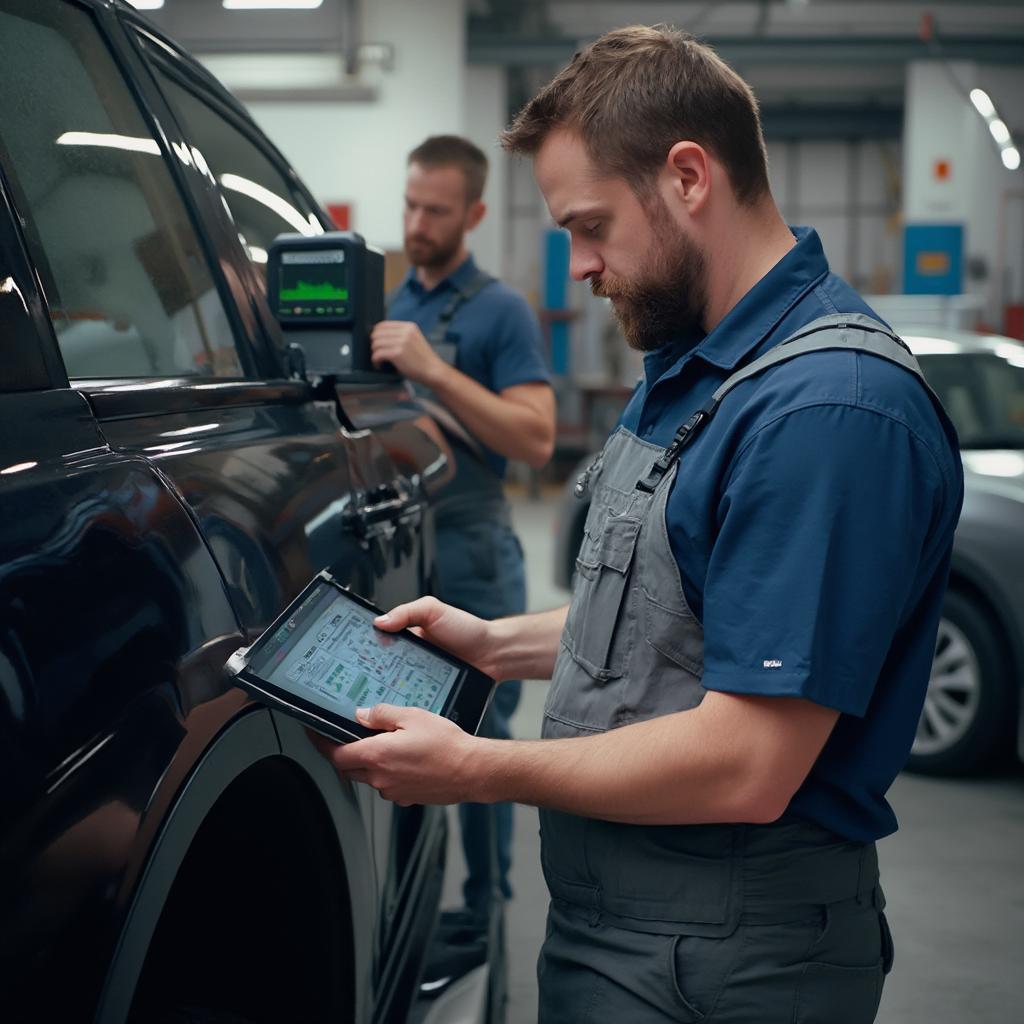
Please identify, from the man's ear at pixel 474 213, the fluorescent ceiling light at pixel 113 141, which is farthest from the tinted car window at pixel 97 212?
the man's ear at pixel 474 213

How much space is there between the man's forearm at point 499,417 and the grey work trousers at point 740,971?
154 cm

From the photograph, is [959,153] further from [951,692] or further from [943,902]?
[943,902]

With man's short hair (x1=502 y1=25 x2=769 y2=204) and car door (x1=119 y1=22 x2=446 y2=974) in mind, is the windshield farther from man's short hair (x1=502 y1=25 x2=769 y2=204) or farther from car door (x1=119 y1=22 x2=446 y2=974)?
man's short hair (x1=502 y1=25 x2=769 y2=204)

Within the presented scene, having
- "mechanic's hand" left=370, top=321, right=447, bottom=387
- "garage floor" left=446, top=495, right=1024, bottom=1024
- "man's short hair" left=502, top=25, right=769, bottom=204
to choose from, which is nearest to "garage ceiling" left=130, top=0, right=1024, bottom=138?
"garage floor" left=446, top=495, right=1024, bottom=1024

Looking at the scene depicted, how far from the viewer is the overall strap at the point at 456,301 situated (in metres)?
3.19

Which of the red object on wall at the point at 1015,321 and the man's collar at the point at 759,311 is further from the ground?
the man's collar at the point at 759,311

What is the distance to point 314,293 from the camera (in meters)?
2.15

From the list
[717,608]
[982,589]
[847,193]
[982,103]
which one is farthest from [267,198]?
[847,193]

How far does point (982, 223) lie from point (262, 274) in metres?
13.9

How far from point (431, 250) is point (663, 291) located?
6.44 ft

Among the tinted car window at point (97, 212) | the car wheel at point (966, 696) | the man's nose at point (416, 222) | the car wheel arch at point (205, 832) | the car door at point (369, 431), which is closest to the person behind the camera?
the car wheel arch at point (205, 832)

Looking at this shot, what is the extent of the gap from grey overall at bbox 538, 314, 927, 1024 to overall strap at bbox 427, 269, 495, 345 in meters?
1.82

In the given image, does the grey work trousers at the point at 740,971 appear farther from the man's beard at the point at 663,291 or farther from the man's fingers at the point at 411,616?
the man's beard at the point at 663,291

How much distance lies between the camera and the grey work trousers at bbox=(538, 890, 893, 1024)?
1.33 m
